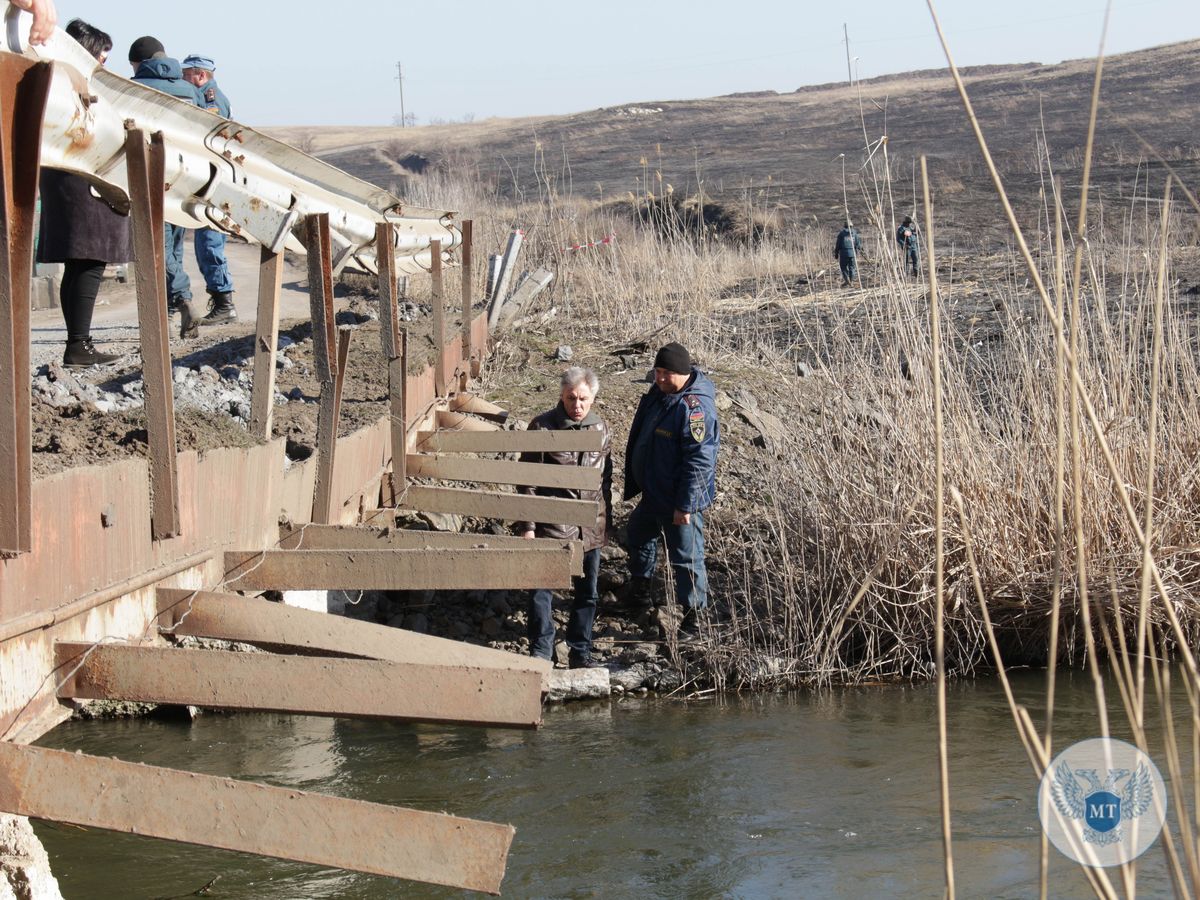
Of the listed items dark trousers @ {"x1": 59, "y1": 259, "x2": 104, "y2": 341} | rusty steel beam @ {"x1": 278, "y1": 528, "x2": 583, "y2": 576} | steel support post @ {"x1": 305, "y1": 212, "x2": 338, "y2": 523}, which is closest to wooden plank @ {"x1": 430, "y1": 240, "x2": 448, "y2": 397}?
dark trousers @ {"x1": 59, "y1": 259, "x2": 104, "y2": 341}

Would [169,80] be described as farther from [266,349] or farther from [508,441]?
[266,349]

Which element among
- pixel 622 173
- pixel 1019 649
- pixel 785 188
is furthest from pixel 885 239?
pixel 622 173

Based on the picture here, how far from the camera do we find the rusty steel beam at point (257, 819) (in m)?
2.48

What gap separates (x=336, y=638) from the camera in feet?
10.8

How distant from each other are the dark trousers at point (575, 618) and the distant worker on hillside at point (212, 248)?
157 inches

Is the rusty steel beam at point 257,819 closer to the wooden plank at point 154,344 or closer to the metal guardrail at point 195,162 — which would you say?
the wooden plank at point 154,344

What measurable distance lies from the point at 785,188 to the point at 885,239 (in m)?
29.6

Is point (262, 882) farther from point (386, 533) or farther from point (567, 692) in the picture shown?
point (567, 692)

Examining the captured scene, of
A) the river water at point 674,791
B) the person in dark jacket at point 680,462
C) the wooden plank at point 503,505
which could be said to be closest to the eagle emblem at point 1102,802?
the river water at point 674,791

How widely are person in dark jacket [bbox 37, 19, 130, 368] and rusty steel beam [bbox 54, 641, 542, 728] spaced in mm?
4297

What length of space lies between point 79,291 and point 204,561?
361cm

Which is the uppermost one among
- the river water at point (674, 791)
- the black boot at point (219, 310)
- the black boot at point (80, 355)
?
the black boot at point (219, 310)

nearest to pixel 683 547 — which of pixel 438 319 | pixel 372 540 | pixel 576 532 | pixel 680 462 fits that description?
pixel 680 462

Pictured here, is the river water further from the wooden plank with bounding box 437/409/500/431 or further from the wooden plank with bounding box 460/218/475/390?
the wooden plank with bounding box 460/218/475/390
